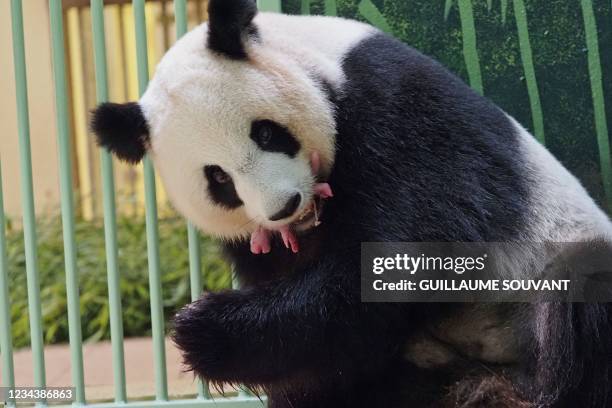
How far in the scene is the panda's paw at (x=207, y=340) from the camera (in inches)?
88.8

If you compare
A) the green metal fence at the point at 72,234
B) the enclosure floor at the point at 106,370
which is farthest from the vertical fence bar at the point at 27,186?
the enclosure floor at the point at 106,370

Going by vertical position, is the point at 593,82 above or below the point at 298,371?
above

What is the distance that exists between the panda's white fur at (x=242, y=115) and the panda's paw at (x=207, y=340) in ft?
0.89

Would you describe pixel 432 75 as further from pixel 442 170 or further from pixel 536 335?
pixel 536 335

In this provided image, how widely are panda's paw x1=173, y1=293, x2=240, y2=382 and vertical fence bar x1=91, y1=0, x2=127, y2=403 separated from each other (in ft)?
2.57

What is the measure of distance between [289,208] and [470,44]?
1159 mm

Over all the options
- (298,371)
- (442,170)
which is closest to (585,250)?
(442,170)

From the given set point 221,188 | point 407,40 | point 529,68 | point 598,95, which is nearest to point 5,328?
point 221,188

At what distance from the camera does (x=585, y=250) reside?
2322 millimetres

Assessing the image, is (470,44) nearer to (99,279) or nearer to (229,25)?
(229,25)

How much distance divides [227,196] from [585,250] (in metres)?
0.97

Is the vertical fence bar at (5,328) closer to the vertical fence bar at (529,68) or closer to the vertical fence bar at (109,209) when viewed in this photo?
the vertical fence bar at (109,209)

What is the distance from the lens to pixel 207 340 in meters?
2.26

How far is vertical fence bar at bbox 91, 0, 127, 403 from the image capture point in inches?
117
